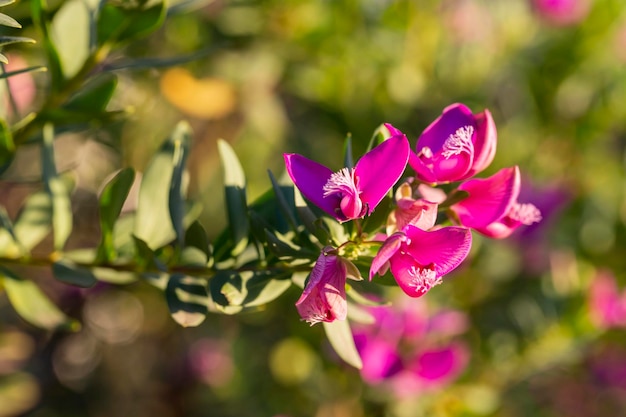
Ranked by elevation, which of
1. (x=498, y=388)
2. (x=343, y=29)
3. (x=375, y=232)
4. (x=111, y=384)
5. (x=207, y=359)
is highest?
(x=375, y=232)

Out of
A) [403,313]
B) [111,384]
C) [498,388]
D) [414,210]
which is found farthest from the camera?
[111,384]

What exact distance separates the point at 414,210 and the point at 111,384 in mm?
1773

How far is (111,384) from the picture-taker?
2.19m

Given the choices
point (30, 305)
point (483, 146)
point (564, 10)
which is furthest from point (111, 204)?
point (564, 10)

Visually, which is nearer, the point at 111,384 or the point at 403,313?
the point at 403,313

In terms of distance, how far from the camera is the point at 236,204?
0.76m

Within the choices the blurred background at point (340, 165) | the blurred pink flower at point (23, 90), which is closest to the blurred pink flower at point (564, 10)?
the blurred background at point (340, 165)

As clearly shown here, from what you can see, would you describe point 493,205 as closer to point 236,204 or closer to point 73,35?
point 236,204

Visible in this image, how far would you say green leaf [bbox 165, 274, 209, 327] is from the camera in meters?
0.72

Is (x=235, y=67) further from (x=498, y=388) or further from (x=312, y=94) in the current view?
(x=498, y=388)

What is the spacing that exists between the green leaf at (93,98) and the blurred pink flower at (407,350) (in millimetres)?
671

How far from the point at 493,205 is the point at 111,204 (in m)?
0.41

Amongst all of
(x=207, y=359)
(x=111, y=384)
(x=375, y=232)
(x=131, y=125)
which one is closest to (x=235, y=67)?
(x=131, y=125)

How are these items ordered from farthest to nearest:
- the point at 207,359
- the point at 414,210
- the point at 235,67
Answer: the point at 207,359 < the point at 235,67 < the point at 414,210
